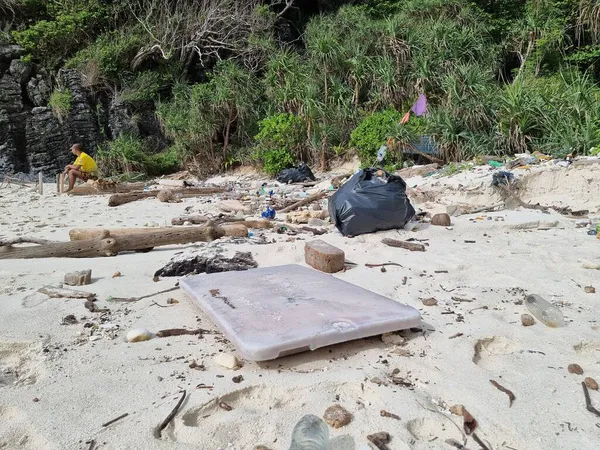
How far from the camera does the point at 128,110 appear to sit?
13.1 metres

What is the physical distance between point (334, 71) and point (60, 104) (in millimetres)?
7362

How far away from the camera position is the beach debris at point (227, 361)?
68.2 inches

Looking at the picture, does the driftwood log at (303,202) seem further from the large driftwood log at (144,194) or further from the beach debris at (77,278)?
the beach debris at (77,278)

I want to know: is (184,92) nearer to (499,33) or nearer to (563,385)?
(499,33)

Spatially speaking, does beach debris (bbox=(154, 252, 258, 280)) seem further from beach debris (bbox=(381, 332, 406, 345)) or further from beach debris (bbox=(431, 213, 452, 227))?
beach debris (bbox=(431, 213, 452, 227))

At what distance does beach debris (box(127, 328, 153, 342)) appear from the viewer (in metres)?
1.99

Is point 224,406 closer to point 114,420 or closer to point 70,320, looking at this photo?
point 114,420

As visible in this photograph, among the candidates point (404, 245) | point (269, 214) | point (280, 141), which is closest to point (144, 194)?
point (269, 214)

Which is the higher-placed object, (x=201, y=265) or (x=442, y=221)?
(x=201, y=265)

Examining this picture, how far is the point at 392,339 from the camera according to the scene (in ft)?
6.39

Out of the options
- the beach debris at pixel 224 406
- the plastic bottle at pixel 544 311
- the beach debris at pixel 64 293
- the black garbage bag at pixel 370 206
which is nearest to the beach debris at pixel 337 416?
the beach debris at pixel 224 406

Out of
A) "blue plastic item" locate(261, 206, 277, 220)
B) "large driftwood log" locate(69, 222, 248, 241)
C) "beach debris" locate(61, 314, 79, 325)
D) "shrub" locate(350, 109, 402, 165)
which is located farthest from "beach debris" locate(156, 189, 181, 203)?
"beach debris" locate(61, 314, 79, 325)

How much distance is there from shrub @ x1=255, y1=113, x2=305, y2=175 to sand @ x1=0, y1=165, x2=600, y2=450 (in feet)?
22.3

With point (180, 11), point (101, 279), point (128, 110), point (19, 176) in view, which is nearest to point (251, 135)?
point (128, 110)
